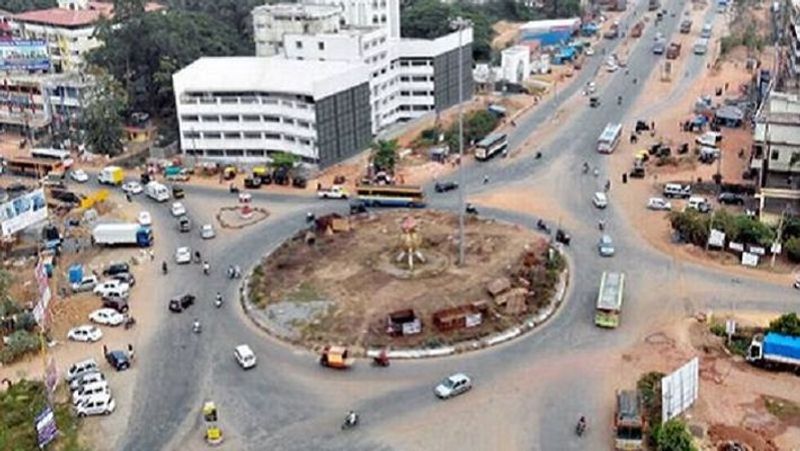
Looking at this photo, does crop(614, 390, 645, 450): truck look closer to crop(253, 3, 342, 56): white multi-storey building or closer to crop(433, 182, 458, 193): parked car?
crop(433, 182, 458, 193): parked car

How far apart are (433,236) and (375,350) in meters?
15.9

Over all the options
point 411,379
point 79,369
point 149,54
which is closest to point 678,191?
point 411,379

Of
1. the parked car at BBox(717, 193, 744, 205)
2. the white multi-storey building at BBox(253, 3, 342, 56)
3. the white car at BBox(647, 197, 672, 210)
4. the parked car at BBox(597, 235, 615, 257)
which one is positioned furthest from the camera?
the white multi-storey building at BBox(253, 3, 342, 56)

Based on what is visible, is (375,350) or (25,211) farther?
(25,211)

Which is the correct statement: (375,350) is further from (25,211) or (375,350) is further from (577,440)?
(25,211)

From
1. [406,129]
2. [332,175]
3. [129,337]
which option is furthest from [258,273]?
[406,129]

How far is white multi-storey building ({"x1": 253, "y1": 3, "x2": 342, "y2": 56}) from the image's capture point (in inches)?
3501

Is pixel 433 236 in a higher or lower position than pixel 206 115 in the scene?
lower

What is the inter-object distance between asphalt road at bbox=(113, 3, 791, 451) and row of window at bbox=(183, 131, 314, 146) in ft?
54.3

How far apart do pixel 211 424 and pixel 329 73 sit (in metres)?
42.0

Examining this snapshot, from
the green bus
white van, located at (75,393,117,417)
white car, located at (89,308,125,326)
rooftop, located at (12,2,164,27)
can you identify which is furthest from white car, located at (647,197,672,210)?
rooftop, located at (12,2,164,27)

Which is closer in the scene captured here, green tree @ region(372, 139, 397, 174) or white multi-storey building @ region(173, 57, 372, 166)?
green tree @ region(372, 139, 397, 174)

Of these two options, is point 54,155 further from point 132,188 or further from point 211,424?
point 211,424

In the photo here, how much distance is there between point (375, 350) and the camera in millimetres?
47438
